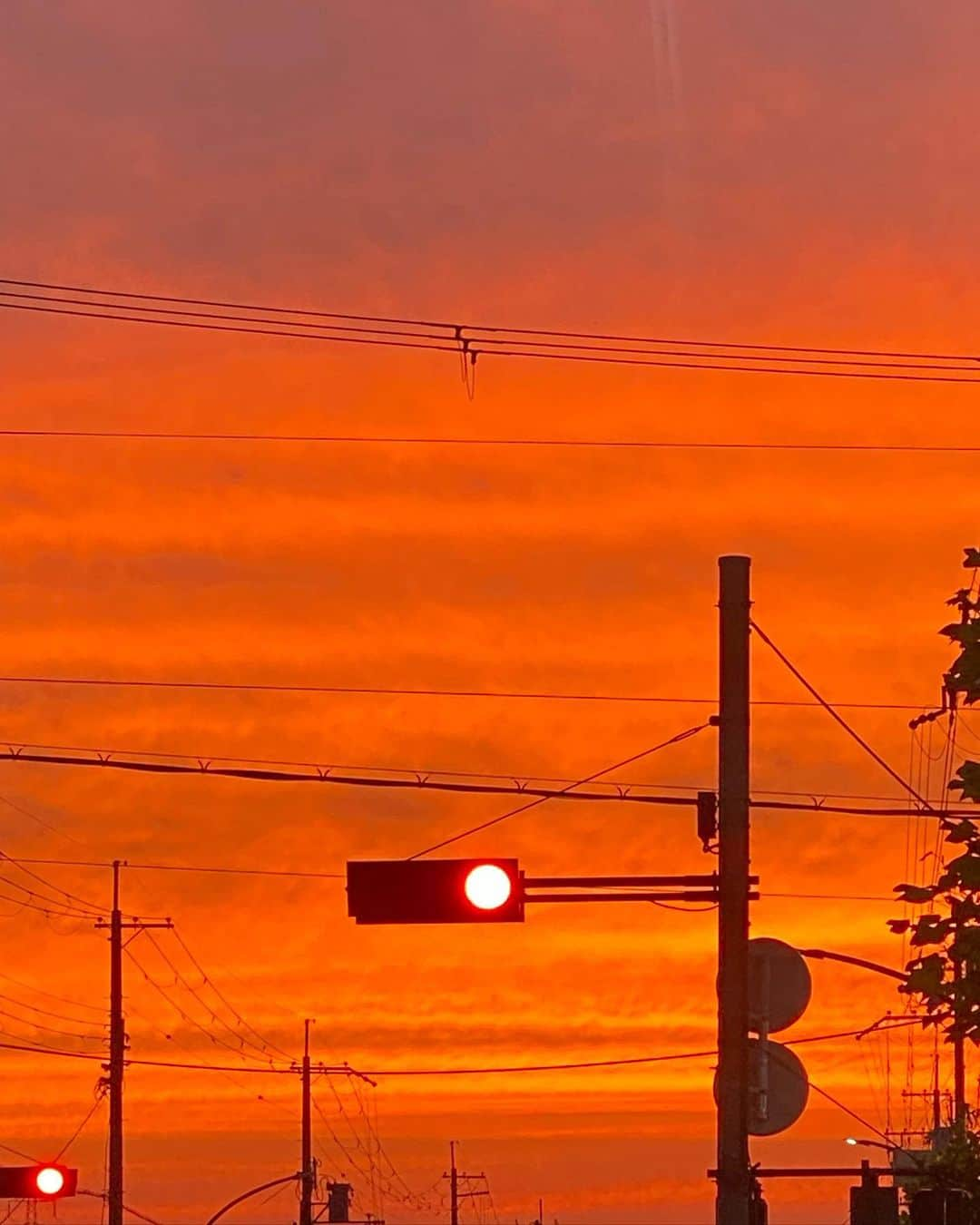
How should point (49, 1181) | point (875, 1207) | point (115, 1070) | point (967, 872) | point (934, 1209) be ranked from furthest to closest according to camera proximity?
point (115, 1070) → point (49, 1181) → point (967, 872) → point (875, 1207) → point (934, 1209)

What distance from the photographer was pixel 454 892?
674 inches

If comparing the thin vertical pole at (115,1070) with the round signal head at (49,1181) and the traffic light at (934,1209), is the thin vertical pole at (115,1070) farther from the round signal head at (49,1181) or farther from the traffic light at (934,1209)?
the traffic light at (934,1209)

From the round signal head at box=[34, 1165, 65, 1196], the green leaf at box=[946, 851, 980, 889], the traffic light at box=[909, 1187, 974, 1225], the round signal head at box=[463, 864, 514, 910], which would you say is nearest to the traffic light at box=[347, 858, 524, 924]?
the round signal head at box=[463, 864, 514, 910]

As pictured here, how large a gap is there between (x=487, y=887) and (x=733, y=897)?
2484 millimetres

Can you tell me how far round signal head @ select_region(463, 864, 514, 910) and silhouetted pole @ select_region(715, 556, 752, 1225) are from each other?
2152mm

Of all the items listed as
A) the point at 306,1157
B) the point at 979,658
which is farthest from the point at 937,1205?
the point at 306,1157

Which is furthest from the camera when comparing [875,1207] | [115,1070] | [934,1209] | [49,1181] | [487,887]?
[115,1070]

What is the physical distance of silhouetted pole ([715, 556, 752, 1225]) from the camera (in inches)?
708

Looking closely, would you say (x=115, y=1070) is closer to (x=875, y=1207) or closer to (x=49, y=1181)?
(x=49, y=1181)

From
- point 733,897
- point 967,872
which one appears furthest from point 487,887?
point 967,872

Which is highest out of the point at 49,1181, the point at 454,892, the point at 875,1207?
the point at 454,892

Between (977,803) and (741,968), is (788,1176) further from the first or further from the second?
(977,803)

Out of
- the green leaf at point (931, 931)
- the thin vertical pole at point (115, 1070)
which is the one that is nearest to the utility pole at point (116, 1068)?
the thin vertical pole at point (115, 1070)

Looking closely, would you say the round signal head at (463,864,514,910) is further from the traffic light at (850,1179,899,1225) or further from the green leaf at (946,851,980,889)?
the green leaf at (946,851,980,889)
